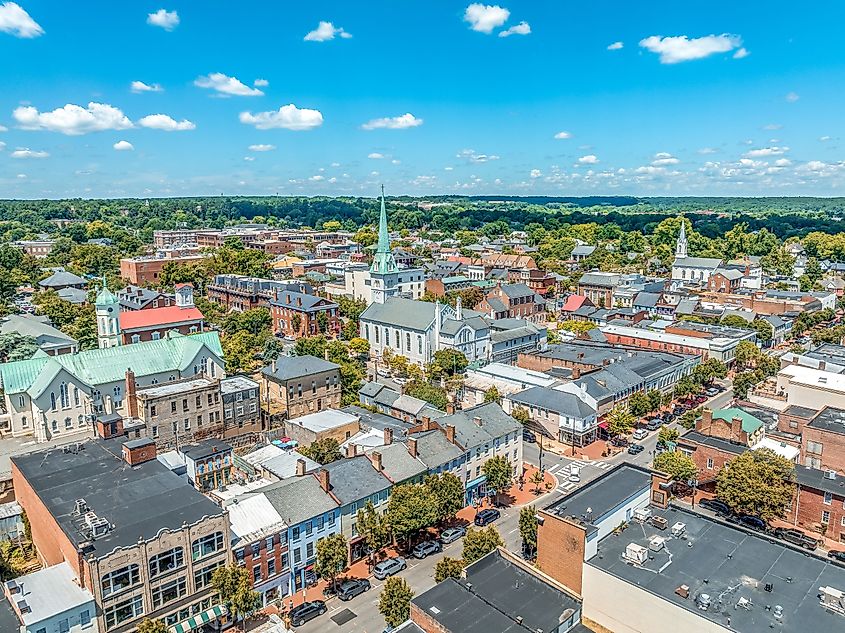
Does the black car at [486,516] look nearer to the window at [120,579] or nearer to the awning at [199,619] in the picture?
the awning at [199,619]

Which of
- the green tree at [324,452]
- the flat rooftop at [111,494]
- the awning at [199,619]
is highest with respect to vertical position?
the flat rooftop at [111,494]

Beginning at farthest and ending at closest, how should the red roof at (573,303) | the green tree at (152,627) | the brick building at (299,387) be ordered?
the red roof at (573,303) → the brick building at (299,387) → the green tree at (152,627)

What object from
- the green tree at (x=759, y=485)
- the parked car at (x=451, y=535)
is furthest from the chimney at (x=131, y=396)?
the green tree at (x=759, y=485)

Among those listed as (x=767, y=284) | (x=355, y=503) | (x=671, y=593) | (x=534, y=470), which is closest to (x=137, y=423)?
(x=355, y=503)

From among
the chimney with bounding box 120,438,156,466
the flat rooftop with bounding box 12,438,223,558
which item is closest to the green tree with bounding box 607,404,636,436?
the flat rooftop with bounding box 12,438,223,558

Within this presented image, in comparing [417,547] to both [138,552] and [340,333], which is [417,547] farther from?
[340,333]

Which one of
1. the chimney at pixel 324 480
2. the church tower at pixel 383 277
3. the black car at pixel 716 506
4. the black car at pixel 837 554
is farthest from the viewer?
the church tower at pixel 383 277

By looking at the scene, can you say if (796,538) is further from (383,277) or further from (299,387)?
(383,277)

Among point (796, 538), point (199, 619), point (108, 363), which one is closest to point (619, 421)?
point (796, 538)
